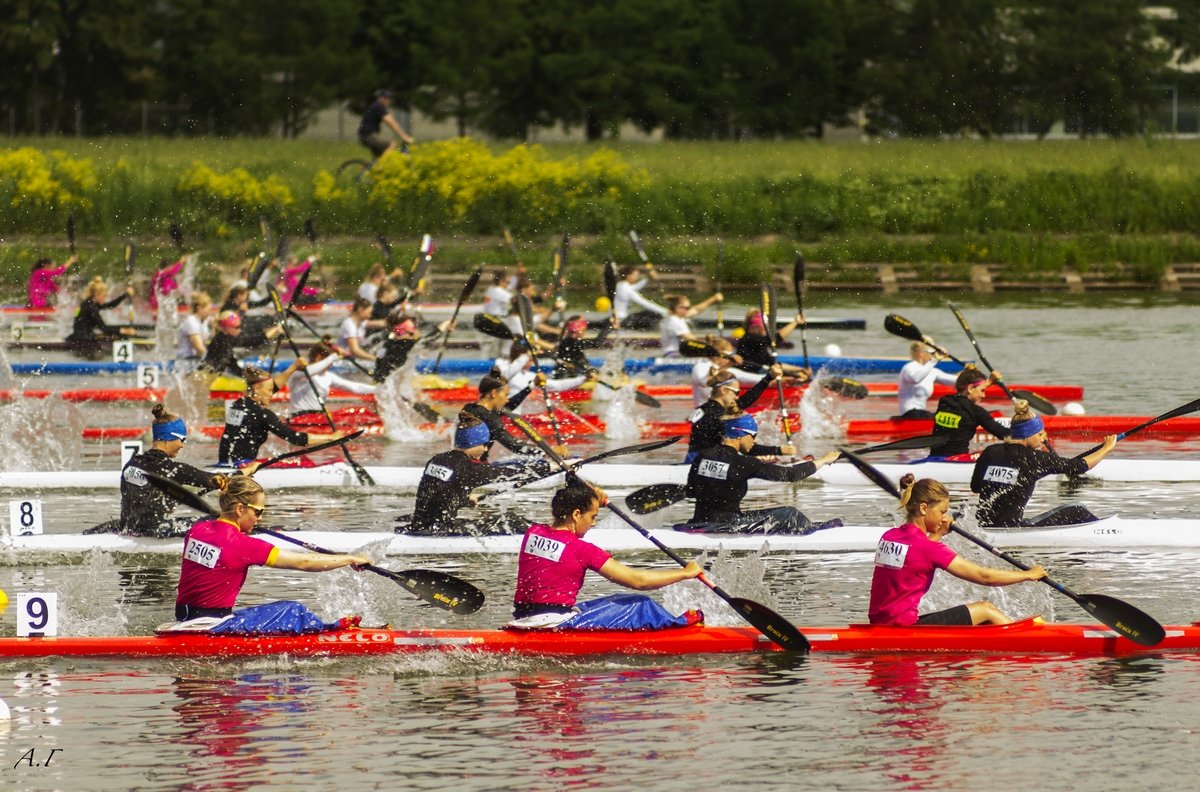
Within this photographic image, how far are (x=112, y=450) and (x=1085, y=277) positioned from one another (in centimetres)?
2542

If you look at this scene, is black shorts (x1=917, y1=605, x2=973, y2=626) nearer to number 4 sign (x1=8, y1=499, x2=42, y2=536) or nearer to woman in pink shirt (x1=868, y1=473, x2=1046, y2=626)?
woman in pink shirt (x1=868, y1=473, x2=1046, y2=626)

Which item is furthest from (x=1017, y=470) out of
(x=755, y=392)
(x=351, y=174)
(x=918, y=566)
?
(x=351, y=174)

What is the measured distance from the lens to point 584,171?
4719 centimetres

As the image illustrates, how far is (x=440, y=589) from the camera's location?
13.7m

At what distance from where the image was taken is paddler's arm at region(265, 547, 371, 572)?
503 inches

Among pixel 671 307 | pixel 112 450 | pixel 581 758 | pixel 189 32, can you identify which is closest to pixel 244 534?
pixel 581 758

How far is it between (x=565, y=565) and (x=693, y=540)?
3448 millimetres

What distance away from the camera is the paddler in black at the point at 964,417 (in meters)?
18.7

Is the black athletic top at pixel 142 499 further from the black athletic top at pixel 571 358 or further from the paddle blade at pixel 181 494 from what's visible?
the black athletic top at pixel 571 358

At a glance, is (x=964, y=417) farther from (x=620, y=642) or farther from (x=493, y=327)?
(x=620, y=642)

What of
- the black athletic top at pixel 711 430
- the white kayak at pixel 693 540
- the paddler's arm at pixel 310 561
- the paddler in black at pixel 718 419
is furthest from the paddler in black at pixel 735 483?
the paddler's arm at pixel 310 561

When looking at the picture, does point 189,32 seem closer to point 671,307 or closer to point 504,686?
point 671,307

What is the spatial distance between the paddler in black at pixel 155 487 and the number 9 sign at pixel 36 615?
2460 millimetres

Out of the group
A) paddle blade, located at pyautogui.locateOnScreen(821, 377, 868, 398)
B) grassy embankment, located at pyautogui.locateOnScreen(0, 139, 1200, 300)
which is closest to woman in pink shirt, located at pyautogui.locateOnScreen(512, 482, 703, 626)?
paddle blade, located at pyautogui.locateOnScreen(821, 377, 868, 398)
